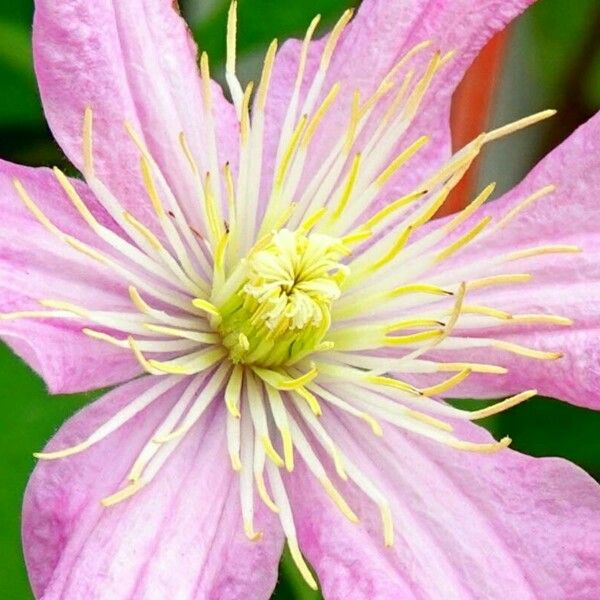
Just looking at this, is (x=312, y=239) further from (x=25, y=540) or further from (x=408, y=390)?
(x=25, y=540)

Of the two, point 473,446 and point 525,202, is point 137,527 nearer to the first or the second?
point 473,446

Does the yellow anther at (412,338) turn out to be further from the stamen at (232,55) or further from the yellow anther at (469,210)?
the stamen at (232,55)

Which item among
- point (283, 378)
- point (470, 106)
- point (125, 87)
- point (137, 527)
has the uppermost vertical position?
point (470, 106)

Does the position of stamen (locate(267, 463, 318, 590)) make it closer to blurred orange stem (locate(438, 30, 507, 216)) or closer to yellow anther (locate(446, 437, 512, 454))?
yellow anther (locate(446, 437, 512, 454))

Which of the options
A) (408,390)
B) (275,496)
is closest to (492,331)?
(408,390)

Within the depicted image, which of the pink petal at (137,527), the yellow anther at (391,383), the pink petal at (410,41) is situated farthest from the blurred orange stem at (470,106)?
the pink petal at (137,527)

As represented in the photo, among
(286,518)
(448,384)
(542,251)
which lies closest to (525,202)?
(542,251)

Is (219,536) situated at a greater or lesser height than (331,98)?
lesser
